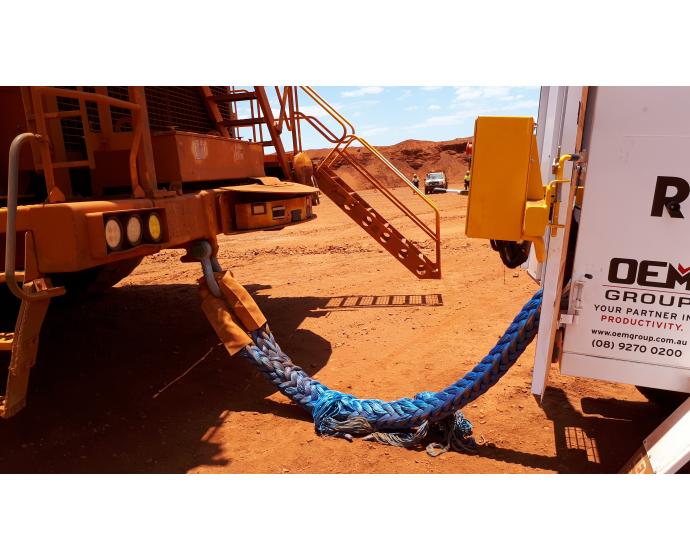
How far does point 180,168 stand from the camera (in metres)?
3.65

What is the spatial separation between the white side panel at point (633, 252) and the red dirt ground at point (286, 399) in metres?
0.74

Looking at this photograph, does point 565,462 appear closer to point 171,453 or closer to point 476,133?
point 476,133

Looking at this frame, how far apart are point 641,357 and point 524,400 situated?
124cm

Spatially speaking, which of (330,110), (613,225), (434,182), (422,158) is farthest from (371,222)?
(422,158)

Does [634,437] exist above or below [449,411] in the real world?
below

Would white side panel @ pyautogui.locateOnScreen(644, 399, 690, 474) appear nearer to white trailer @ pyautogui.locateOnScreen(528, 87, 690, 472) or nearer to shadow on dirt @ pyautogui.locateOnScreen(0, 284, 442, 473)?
white trailer @ pyautogui.locateOnScreen(528, 87, 690, 472)

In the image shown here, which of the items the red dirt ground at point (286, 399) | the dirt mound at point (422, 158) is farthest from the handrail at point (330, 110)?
the dirt mound at point (422, 158)

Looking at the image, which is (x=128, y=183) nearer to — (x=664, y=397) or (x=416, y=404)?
(x=416, y=404)

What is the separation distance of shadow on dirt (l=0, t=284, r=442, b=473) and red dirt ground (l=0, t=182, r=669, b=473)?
0.04 feet

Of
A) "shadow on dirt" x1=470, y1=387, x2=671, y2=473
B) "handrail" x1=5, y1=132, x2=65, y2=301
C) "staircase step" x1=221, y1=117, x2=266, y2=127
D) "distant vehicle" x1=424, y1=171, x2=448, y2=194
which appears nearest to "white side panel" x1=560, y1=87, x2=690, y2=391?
"shadow on dirt" x1=470, y1=387, x2=671, y2=473

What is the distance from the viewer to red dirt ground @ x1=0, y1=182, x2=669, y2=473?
9.46 feet

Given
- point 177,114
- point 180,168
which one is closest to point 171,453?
point 180,168

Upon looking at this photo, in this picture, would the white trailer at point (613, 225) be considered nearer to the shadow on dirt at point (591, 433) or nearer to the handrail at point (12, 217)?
the shadow on dirt at point (591, 433)

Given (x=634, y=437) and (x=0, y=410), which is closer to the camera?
(x=0, y=410)
